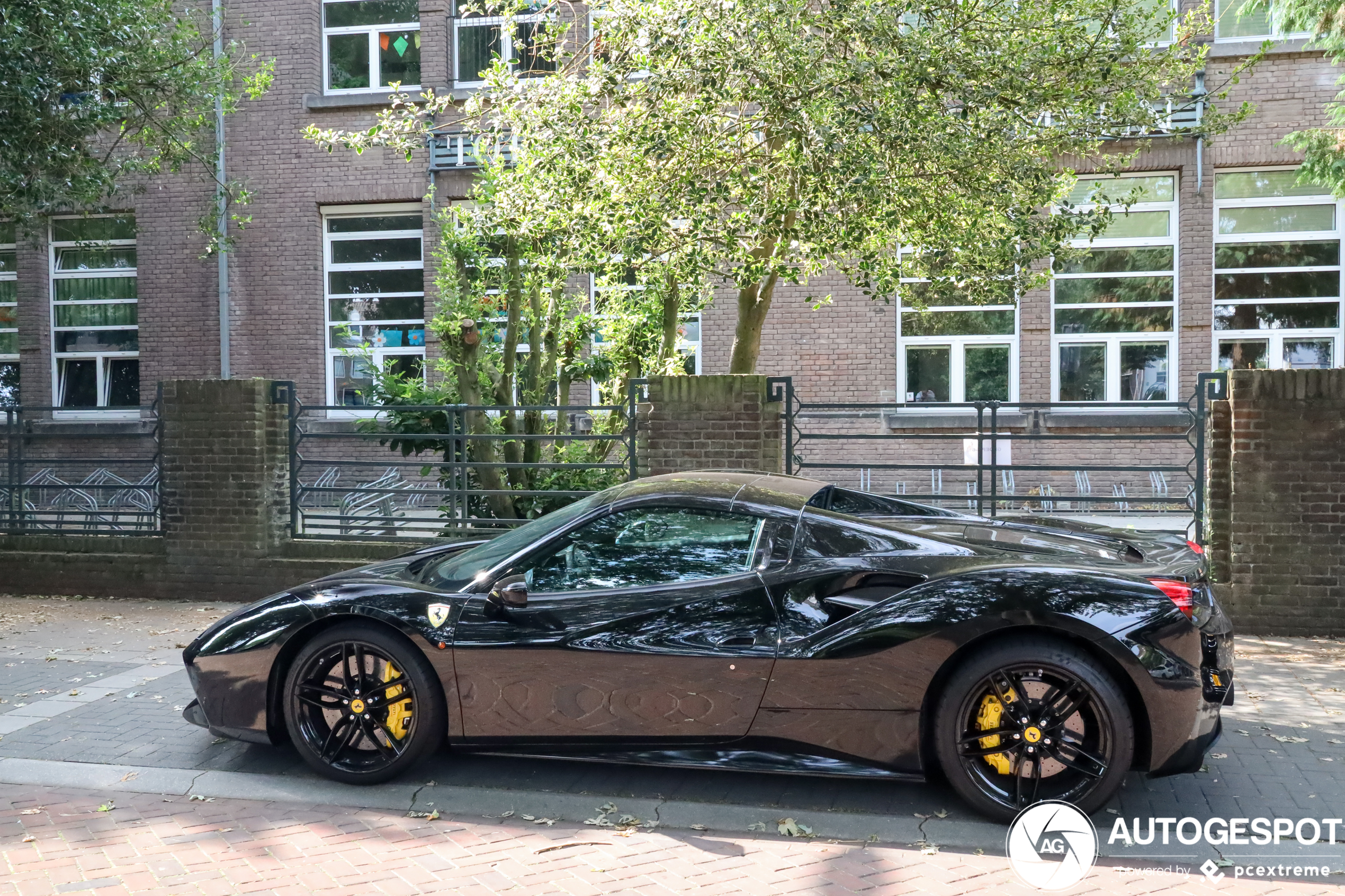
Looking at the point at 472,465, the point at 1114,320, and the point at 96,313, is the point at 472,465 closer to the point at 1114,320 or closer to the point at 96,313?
the point at 1114,320

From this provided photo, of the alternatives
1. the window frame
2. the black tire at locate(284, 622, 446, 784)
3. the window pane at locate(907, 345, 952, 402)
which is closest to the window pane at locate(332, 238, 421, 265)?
the window frame

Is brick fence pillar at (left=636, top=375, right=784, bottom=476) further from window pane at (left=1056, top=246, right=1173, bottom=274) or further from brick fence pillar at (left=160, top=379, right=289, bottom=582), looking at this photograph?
window pane at (left=1056, top=246, right=1173, bottom=274)

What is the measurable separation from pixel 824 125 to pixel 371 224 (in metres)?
12.4

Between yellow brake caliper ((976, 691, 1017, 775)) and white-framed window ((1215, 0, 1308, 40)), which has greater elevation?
white-framed window ((1215, 0, 1308, 40))

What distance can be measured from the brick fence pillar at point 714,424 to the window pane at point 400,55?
1185 centimetres

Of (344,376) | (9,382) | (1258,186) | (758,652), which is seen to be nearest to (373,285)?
(344,376)

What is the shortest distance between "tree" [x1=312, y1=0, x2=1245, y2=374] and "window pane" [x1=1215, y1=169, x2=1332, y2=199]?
7.70 meters

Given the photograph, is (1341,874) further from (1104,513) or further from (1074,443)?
(1074,443)

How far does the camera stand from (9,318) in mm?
19750

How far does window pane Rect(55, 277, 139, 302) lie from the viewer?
63.4 feet

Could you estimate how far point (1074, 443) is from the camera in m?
16.3

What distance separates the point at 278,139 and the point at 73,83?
7189 millimetres

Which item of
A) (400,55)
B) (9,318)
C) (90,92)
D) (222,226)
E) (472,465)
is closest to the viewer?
(472,465)

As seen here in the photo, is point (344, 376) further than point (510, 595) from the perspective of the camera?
Yes
